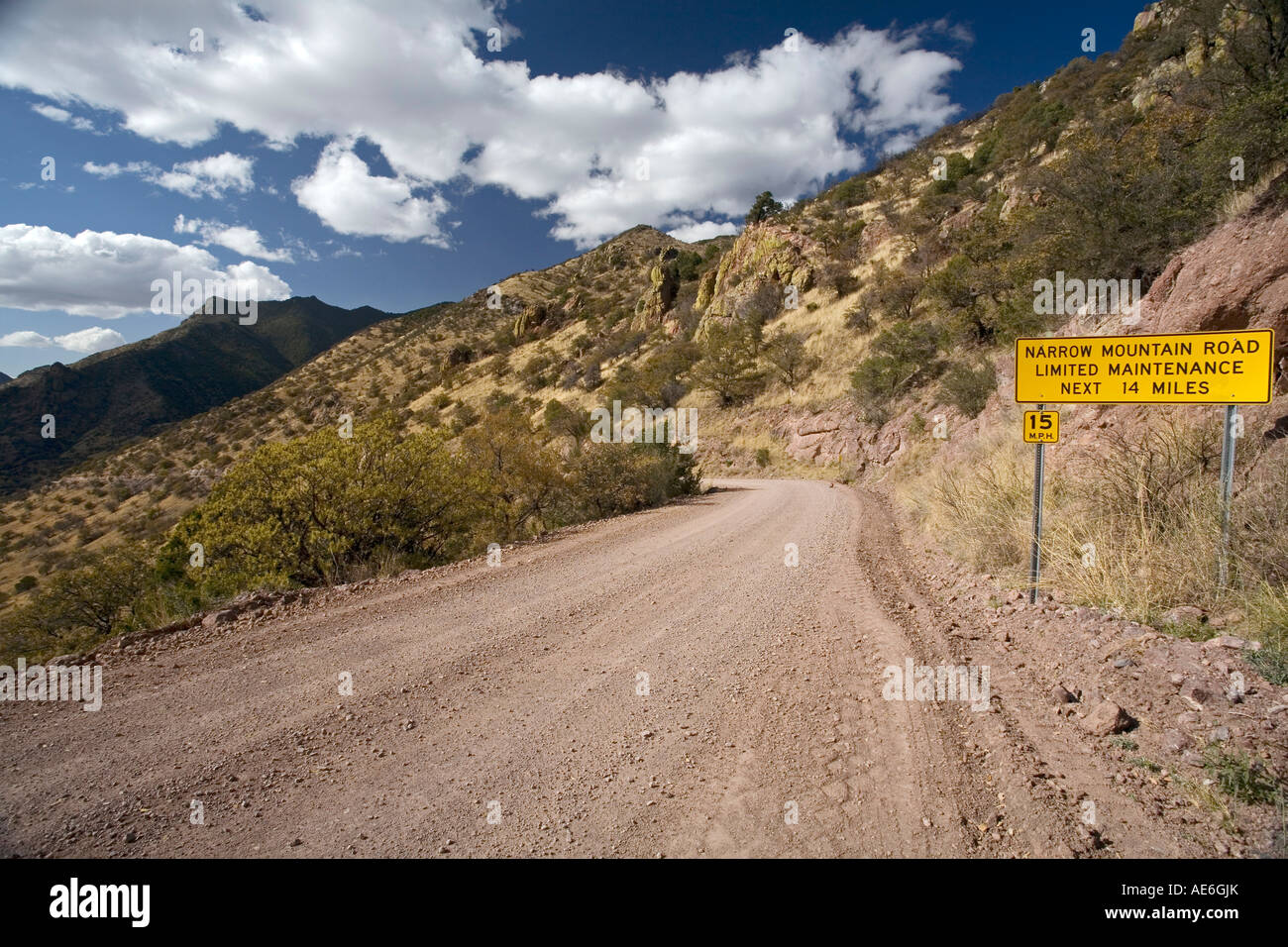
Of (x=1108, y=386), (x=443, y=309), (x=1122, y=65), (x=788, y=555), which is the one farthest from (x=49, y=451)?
(x=1122, y=65)

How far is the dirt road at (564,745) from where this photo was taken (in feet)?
8.55

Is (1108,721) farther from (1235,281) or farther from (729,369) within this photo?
(729,369)

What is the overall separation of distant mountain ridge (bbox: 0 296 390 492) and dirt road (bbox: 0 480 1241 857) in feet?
213

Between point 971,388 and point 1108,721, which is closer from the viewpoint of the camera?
point 1108,721

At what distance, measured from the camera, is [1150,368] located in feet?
16.2

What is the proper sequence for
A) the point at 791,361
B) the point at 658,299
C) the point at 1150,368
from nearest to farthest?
the point at 1150,368, the point at 791,361, the point at 658,299

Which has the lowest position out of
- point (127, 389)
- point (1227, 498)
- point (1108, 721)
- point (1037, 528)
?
point (1108, 721)

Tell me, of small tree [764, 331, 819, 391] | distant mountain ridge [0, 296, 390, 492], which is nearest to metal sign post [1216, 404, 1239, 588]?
small tree [764, 331, 819, 391]

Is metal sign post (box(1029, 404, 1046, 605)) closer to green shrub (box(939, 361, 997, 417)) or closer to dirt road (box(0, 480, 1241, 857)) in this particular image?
dirt road (box(0, 480, 1241, 857))

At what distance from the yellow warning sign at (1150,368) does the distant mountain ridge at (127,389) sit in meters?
69.5

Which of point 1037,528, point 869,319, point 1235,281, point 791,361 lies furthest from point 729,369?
point 1037,528

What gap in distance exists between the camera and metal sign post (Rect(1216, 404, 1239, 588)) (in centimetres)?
437

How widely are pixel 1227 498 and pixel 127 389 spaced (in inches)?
3530

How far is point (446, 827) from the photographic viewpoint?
2.67 m
